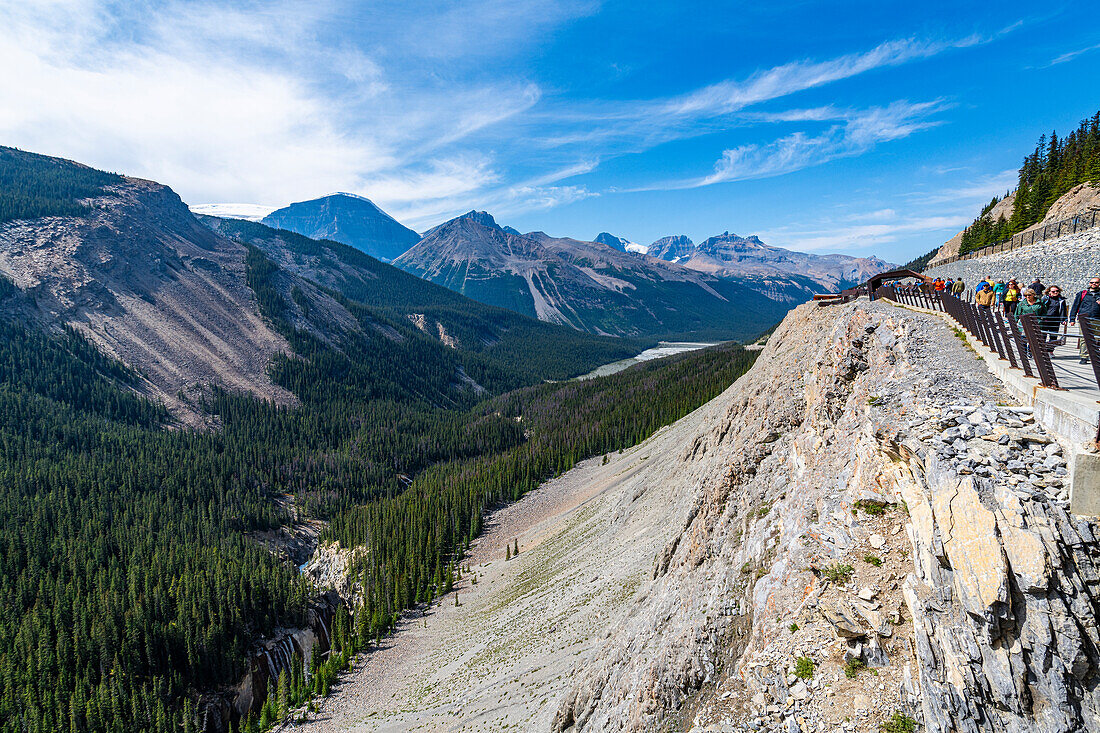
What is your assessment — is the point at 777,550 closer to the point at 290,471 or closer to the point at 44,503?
the point at 44,503

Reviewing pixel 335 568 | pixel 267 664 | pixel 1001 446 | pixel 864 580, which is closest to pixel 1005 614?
pixel 1001 446

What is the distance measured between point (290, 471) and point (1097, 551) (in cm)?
11172

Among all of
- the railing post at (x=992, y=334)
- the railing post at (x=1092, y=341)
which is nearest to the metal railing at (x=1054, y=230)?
the railing post at (x=992, y=334)

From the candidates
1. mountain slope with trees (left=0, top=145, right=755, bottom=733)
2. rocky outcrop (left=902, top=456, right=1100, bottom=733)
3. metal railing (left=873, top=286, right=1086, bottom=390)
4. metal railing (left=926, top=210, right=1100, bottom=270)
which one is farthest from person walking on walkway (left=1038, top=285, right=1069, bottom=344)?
mountain slope with trees (left=0, top=145, right=755, bottom=733)

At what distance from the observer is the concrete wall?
32.0 meters

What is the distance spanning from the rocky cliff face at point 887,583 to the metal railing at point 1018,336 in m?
0.80

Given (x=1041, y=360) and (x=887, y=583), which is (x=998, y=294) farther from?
(x=887, y=583)

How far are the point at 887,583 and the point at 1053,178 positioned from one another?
90865mm

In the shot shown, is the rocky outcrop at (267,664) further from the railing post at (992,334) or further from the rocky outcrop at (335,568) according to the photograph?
the railing post at (992,334)

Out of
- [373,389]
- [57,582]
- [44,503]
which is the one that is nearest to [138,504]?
[44,503]

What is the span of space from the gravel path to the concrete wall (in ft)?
97.6

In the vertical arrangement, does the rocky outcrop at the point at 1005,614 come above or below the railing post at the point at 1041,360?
below

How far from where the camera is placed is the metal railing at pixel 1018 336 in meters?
9.86

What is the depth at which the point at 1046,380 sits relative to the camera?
402 inches
